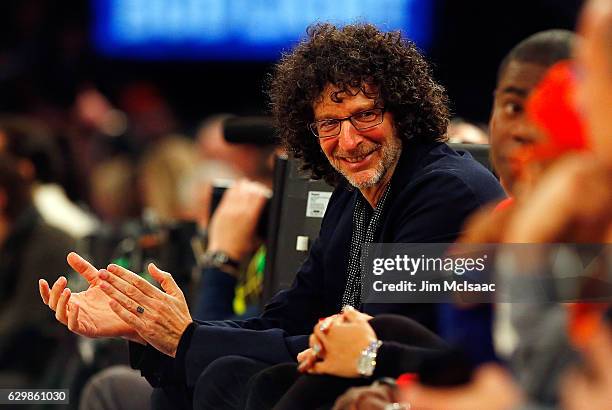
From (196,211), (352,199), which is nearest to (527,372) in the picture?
(352,199)

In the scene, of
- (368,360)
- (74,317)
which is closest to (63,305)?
(74,317)

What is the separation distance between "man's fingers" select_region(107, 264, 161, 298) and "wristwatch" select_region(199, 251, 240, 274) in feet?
3.97

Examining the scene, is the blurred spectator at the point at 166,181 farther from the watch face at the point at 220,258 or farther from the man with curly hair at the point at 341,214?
the man with curly hair at the point at 341,214

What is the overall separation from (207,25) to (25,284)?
4742mm

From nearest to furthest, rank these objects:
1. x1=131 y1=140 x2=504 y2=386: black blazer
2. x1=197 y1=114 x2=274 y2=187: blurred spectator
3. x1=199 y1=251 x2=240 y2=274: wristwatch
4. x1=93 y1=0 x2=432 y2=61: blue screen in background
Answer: x1=131 y1=140 x2=504 y2=386: black blazer < x1=199 y1=251 x2=240 y2=274: wristwatch < x1=197 y1=114 x2=274 y2=187: blurred spectator < x1=93 y1=0 x2=432 y2=61: blue screen in background

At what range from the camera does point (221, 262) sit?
13.7 feet

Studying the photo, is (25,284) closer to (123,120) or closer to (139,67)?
(123,120)

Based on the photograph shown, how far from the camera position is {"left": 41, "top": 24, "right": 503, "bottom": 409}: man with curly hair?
9.14 feet

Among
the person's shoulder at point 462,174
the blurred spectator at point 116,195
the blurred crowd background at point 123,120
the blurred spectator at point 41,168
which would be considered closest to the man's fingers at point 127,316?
the person's shoulder at point 462,174

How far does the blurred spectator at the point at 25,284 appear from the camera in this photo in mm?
4969

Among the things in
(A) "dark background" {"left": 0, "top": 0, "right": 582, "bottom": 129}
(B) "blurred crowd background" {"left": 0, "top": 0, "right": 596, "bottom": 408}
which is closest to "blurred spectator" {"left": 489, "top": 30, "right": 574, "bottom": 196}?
(B) "blurred crowd background" {"left": 0, "top": 0, "right": 596, "bottom": 408}

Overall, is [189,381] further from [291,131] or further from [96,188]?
[96,188]

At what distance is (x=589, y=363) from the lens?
→ 5.32 ft

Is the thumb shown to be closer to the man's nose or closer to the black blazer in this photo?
the black blazer
